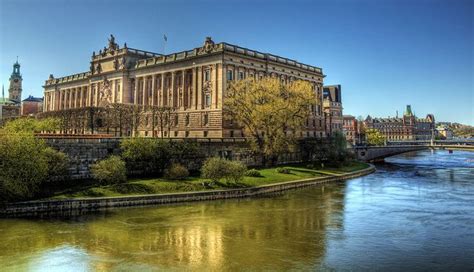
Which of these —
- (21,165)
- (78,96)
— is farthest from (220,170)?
(78,96)

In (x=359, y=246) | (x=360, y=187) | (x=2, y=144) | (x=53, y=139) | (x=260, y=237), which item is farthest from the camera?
(x=360, y=187)

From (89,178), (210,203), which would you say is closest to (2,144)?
(89,178)

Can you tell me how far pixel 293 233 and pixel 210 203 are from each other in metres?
13.9

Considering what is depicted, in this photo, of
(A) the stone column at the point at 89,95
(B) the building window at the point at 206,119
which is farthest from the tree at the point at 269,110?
(A) the stone column at the point at 89,95

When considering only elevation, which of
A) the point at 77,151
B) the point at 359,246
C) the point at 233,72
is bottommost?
the point at 359,246

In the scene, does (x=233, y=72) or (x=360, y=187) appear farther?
(x=233, y=72)

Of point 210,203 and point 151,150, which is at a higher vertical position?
point 151,150

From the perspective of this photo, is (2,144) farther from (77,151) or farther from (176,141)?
(176,141)

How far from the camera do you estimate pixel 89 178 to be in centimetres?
4116

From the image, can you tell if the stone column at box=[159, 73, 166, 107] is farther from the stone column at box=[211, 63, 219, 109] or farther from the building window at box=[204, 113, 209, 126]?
the stone column at box=[211, 63, 219, 109]

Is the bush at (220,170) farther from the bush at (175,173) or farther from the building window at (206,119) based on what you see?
the building window at (206,119)

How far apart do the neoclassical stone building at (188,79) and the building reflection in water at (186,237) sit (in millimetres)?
34083

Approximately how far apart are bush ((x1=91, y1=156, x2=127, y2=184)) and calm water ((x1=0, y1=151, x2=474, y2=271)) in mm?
6070

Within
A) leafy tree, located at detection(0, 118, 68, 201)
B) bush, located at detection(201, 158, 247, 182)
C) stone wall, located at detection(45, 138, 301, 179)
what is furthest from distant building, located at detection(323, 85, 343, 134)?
leafy tree, located at detection(0, 118, 68, 201)
